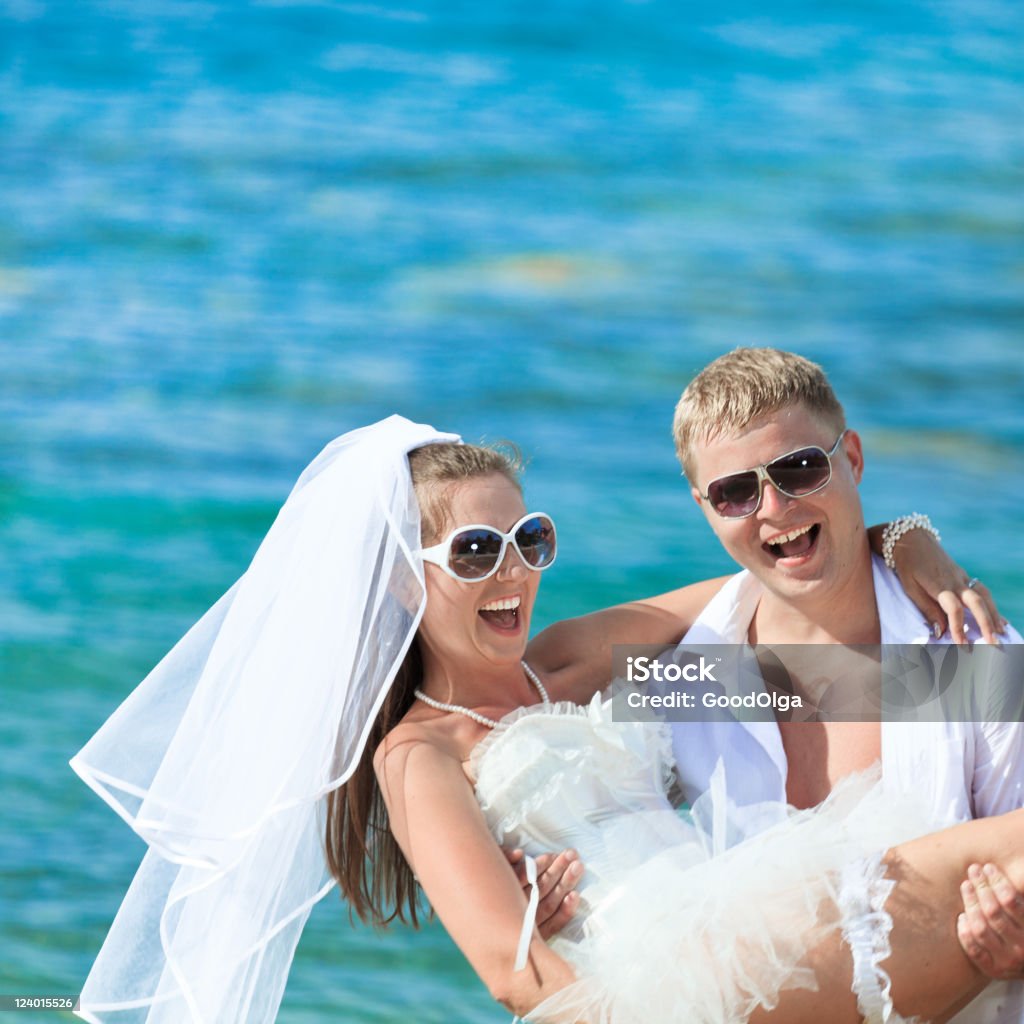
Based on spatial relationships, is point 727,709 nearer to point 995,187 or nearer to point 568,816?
point 568,816

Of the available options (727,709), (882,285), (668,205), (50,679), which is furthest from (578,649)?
(668,205)

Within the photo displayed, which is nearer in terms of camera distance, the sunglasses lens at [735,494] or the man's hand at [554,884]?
the man's hand at [554,884]

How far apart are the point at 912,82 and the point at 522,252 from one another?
15.0ft

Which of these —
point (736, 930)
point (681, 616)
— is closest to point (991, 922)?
point (736, 930)

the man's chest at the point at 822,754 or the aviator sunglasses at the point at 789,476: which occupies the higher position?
the aviator sunglasses at the point at 789,476

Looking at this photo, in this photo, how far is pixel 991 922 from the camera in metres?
2.60

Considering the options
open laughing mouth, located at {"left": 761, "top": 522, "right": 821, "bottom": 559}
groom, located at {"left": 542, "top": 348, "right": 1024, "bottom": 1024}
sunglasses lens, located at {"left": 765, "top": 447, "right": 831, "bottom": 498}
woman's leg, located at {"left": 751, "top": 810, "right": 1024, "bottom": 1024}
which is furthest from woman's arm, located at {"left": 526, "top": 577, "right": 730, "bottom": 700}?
woman's leg, located at {"left": 751, "top": 810, "right": 1024, "bottom": 1024}

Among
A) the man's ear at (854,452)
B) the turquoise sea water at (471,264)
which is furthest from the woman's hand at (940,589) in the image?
the turquoise sea water at (471,264)

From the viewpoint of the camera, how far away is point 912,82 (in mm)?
15711

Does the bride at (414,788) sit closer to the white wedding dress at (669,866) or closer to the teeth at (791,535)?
the white wedding dress at (669,866)

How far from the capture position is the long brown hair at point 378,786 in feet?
10.3

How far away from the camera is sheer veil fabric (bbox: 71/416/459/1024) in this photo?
3047 mm

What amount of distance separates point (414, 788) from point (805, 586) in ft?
2.97

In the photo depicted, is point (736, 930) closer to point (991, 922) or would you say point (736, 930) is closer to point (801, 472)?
point (991, 922)
